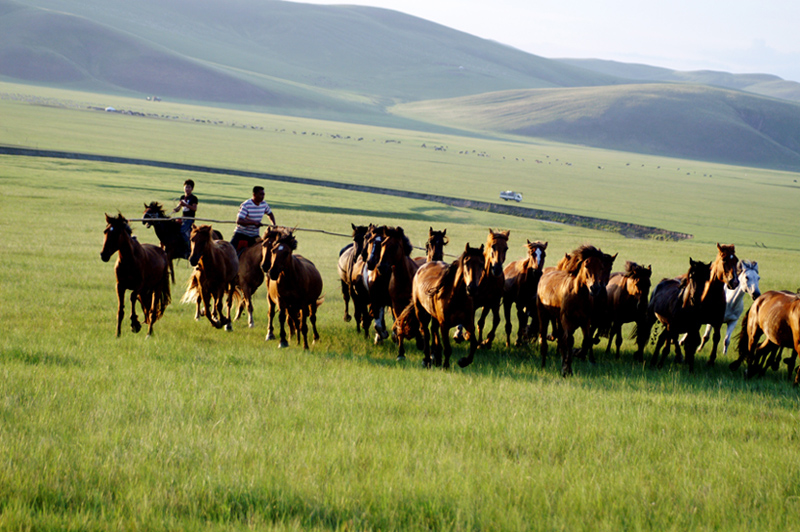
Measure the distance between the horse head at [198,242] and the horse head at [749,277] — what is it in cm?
1006

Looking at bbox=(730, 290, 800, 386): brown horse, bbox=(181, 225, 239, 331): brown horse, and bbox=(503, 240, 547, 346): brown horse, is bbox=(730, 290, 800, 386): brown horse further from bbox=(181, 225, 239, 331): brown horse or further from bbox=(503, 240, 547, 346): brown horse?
bbox=(181, 225, 239, 331): brown horse

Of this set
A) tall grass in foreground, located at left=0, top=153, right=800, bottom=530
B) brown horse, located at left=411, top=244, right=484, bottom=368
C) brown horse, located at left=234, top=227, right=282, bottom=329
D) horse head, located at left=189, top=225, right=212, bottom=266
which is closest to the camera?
tall grass in foreground, located at left=0, top=153, right=800, bottom=530

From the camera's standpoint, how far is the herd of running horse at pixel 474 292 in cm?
1104

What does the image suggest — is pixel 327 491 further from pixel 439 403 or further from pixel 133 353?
pixel 133 353

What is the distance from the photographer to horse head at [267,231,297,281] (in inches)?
456

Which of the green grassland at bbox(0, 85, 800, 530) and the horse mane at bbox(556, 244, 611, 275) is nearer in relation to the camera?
the green grassland at bbox(0, 85, 800, 530)

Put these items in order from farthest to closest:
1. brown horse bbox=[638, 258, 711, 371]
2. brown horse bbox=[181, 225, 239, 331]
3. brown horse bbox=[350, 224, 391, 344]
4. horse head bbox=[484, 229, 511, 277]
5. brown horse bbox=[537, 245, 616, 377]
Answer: brown horse bbox=[181, 225, 239, 331] < brown horse bbox=[350, 224, 391, 344] < brown horse bbox=[638, 258, 711, 371] < horse head bbox=[484, 229, 511, 277] < brown horse bbox=[537, 245, 616, 377]

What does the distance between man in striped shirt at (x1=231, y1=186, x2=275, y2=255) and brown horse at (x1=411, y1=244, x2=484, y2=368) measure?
15.3ft

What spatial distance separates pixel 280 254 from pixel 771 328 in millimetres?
8146

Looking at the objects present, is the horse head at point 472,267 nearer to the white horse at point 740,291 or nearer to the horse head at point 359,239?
the horse head at point 359,239

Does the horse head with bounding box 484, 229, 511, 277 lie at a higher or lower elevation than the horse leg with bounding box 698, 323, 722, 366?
higher

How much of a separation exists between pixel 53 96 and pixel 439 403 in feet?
493

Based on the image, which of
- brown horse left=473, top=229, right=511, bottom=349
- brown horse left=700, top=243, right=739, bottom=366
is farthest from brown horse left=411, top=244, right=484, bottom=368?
brown horse left=700, top=243, right=739, bottom=366

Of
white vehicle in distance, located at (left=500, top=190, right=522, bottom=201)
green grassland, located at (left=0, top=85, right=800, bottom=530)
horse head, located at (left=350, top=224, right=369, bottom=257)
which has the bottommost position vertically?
green grassland, located at (left=0, top=85, right=800, bottom=530)
